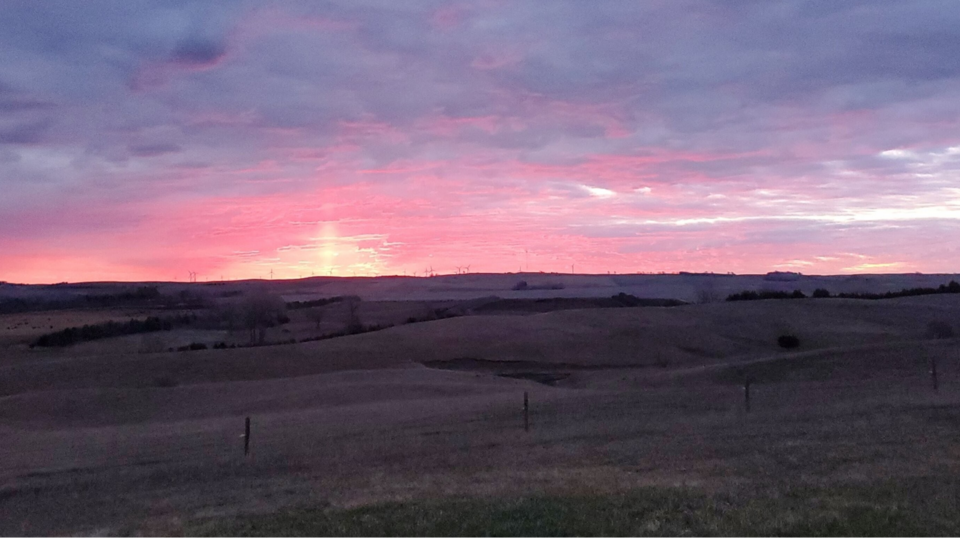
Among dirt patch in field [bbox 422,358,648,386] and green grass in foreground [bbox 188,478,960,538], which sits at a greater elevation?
green grass in foreground [bbox 188,478,960,538]

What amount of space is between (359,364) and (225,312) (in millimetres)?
40133

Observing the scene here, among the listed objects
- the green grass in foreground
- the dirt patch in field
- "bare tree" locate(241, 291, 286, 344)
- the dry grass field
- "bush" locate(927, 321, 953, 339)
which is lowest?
the dirt patch in field

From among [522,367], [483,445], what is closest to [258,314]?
[522,367]

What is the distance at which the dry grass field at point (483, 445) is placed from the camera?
10.9 metres

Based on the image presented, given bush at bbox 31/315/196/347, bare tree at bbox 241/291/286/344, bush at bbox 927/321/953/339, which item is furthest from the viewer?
bare tree at bbox 241/291/286/344

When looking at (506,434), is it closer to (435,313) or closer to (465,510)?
(465,510)

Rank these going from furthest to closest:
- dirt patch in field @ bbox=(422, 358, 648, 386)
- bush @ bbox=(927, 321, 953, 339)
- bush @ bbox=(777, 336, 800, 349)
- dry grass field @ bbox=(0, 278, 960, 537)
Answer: bush @ bbox=(777, 336, 800, 349) < bush @ bbox=(927, 321, 953, 339) < dirt patch in field @ bbox=(422, 358, 648, 386) < dry grass field @ bbox=(0, 278, 960, 537)

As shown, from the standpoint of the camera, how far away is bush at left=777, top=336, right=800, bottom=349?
58812 mm

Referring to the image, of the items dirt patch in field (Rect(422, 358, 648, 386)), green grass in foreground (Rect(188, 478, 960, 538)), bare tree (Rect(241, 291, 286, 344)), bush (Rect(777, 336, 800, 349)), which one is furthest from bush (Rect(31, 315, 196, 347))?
green grass in foreground (Rect(188, 478, 960, 538))

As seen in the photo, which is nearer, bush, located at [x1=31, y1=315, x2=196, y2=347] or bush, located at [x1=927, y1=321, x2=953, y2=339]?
bush, located at [x1=927, y1=321, x2=953, y2=339]

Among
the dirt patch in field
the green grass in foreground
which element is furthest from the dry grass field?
the dirt patch in field

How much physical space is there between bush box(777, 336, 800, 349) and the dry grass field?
2502 millimetres

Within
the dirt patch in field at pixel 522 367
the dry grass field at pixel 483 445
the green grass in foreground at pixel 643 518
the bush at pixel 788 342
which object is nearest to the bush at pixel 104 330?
the dry grass field at pixel 483 445

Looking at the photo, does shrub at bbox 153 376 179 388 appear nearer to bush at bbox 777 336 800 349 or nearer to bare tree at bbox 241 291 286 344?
bare tree at bbox 241 291 286 344
